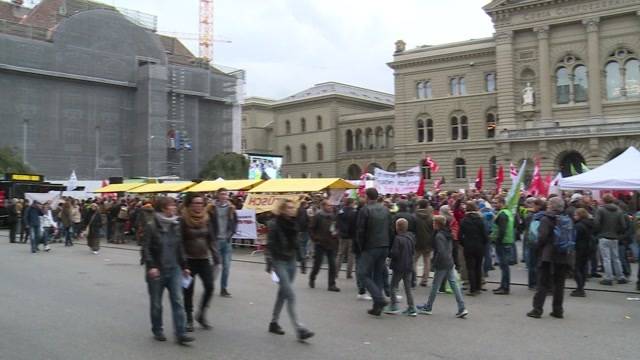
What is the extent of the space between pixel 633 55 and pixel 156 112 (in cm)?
4399

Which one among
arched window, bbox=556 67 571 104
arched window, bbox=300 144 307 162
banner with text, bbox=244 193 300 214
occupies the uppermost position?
arched window, bbox=556 67 571 104

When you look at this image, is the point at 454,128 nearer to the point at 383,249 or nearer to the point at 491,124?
the point at 491,124

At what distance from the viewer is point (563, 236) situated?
30.6ft

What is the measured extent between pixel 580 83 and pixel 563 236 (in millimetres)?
48558

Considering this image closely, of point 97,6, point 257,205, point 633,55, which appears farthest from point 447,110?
point 257,205

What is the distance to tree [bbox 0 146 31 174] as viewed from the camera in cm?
4762

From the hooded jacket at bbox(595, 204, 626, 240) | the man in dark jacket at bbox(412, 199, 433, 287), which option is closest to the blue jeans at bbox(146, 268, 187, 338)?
the man in dark jacket at bbox(412, 199, 433, 287)

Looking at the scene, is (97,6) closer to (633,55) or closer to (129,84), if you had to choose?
(129,84)

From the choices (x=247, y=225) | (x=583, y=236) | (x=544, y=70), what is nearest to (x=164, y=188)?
(x=247, y=225)

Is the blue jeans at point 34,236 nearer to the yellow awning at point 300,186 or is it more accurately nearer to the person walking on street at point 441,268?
the yellow awning at point 300,186

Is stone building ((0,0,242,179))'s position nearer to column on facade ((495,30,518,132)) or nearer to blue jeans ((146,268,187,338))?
column on facade ((495,30,518,132))

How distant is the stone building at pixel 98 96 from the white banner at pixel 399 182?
4084 centimetres

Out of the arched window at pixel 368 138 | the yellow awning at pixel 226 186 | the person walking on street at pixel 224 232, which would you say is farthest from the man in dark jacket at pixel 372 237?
the arched window at pixel 368 138

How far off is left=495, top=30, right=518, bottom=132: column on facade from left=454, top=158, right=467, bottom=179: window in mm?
8568
